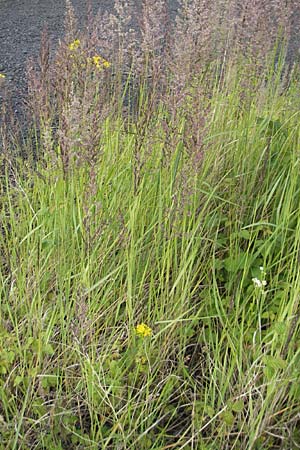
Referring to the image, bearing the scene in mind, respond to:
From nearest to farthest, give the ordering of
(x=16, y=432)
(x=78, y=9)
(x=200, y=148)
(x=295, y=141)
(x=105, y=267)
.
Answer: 1. (x=16, y=432)
2. (x=200, y=148)
3. (x=105, y=267)
4. (x=295, y=141)
5. (x=78, y=9)

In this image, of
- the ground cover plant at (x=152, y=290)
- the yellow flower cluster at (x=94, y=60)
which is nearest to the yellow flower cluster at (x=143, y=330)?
the ground cover plant at (x=152, y=290)

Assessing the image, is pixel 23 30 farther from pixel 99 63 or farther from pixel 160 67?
pixel 160 67

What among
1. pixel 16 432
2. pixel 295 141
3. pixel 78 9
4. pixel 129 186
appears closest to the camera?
pixel 16 432

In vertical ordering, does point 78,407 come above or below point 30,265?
below

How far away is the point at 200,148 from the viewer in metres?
1.72

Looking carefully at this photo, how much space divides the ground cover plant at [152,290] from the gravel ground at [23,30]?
1.30 metres

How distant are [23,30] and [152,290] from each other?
4.70m

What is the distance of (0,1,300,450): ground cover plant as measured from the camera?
170 centimetres

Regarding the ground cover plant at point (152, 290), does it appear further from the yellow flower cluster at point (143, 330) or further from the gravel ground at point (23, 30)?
the gravel ground at point (23, 30)

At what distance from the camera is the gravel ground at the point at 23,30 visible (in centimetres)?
443

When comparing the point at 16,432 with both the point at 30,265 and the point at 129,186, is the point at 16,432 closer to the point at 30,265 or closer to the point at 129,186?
the point at 30,265

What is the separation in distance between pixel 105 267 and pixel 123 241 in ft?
0.36

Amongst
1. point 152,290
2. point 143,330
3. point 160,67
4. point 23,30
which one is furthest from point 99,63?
point 23,30

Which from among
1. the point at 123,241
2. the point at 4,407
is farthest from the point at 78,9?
the point at 4,407
